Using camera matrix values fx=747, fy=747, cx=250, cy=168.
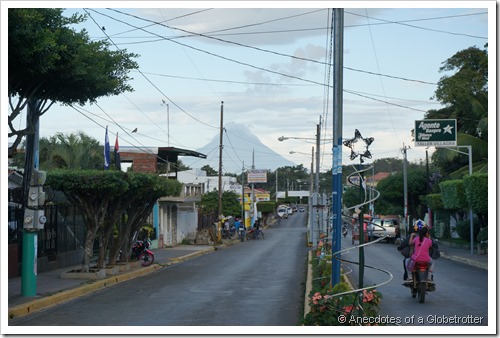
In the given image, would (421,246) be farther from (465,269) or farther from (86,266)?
(465,269)

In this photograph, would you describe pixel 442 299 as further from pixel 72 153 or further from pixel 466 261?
pixel 72 153

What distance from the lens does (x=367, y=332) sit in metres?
9.50

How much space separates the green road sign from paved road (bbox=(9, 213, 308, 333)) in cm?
1212

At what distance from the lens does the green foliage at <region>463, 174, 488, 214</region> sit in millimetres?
30016

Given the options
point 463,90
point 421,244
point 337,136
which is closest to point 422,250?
point 421,244

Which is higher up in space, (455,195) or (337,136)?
(337,136)

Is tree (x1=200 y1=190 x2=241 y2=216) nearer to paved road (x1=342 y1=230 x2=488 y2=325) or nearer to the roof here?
the roof

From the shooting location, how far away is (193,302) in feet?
51.6

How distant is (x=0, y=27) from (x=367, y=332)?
7535 mm

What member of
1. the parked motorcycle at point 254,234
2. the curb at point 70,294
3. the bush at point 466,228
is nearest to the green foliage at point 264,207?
the parked motorcycle at point 254,234

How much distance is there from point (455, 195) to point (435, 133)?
412 centimetres

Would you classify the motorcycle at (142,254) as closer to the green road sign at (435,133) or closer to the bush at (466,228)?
the green road sign at (435,133)

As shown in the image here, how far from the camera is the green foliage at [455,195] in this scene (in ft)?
119

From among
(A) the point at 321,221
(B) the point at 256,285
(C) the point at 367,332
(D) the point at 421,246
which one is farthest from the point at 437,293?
(A) the point at 321,221
